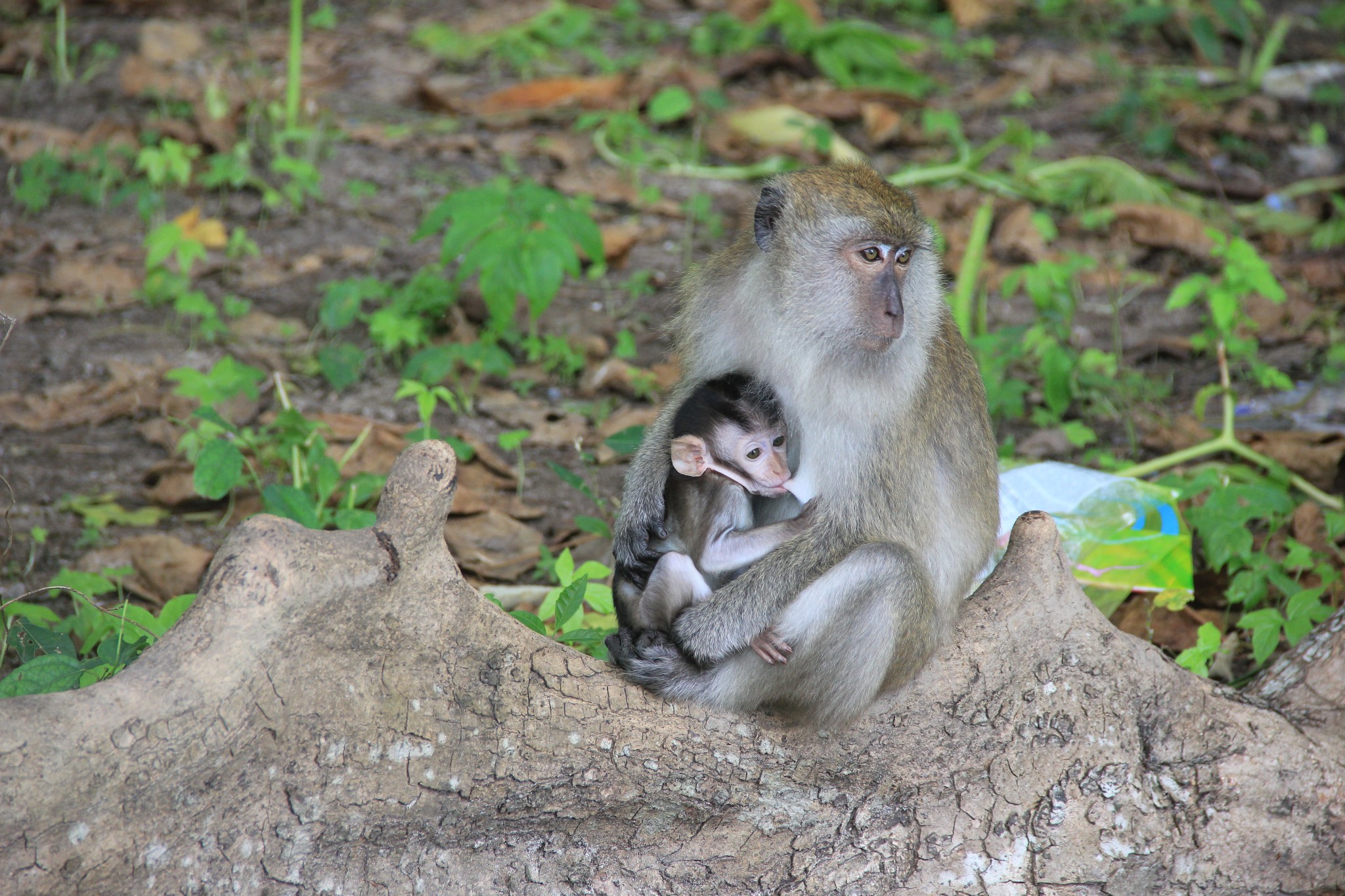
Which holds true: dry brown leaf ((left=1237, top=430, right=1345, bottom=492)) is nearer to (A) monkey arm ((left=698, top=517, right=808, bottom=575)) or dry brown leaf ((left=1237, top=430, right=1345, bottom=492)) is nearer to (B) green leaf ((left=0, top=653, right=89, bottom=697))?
(A) monkey arm ((left=698, top=517, right=808, bottom=575))

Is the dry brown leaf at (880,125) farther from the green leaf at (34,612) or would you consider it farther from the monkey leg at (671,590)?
the green leaf at (34,612)

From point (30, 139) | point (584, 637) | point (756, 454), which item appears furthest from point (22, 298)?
point (756, 454)

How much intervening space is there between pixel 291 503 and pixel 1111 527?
2.46 metres

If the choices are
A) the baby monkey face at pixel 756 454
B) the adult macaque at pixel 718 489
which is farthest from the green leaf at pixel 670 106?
the baby monkey face at pixel 756 454

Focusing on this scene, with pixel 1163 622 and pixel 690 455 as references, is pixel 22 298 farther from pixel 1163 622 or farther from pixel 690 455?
pixel 1163 622

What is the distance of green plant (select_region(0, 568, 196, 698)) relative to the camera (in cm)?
266

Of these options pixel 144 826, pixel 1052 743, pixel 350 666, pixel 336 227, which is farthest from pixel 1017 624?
pixel 336 227

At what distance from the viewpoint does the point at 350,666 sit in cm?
246

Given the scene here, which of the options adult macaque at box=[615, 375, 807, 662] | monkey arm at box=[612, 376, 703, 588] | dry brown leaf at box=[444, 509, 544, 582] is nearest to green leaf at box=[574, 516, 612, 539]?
dry brown leaf at box=[444, 509, 544, 582]

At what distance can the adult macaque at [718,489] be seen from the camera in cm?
298

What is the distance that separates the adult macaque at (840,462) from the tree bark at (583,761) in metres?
0.09

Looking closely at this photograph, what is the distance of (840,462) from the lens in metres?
2.90

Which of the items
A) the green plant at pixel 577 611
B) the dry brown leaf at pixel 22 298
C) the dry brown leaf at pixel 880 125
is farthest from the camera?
the dry brown leaf at pixel 880 125

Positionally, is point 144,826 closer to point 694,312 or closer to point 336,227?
point 694,312
